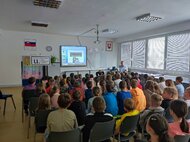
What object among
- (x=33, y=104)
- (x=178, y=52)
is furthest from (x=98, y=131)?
(x=178, y=52)

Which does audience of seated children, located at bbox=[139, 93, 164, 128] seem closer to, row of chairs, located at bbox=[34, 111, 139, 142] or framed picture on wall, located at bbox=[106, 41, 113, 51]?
row of chairs, located at bbox=[34, 111, 139, 142]

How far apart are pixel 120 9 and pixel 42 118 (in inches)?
128

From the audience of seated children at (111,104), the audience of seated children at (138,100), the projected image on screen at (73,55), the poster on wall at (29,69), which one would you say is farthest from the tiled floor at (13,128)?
the projected image on screen at (73,55)

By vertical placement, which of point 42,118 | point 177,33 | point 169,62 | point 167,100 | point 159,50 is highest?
point 177,33

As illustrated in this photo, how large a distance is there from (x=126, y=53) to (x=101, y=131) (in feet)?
27.1

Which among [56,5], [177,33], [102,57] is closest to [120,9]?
[56,5]

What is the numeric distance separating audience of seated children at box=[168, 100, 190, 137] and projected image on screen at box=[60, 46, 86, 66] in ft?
25.5

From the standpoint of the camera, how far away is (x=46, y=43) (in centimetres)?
873

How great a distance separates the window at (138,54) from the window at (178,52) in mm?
1600

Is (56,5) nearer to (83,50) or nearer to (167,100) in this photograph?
(167,100)

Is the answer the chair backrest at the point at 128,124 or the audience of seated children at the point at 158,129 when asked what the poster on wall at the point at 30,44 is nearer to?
the chair backrest at the point at 128,124

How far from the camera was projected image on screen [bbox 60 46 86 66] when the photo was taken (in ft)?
30.0

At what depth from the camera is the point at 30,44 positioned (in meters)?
8.32

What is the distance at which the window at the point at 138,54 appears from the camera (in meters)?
8.38
